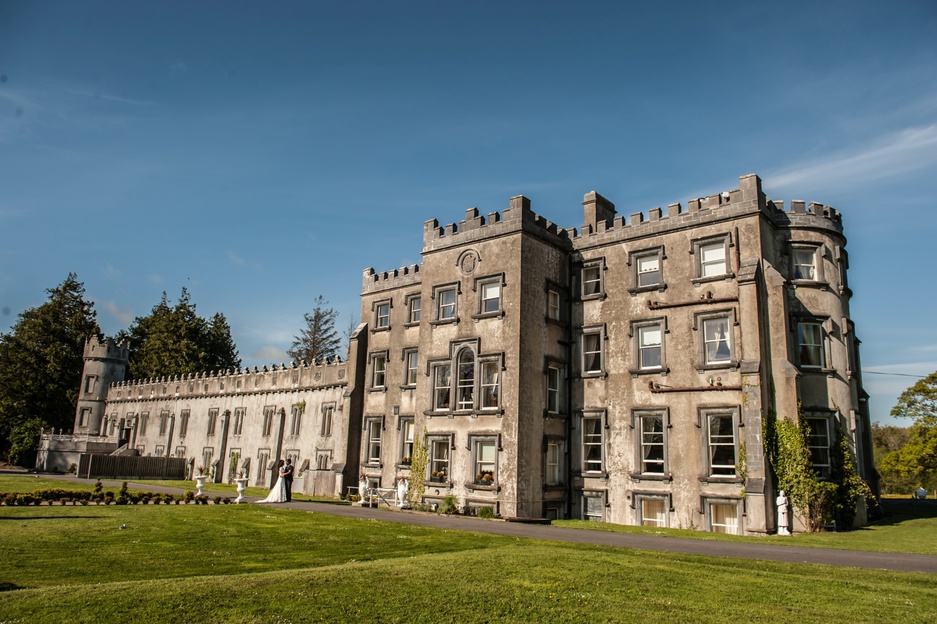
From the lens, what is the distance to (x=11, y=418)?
204 ft

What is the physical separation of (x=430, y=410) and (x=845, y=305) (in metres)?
17.9

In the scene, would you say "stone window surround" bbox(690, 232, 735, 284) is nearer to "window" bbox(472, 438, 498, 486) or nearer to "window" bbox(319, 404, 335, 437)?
"window" bbox(472, 438, 498, 486)

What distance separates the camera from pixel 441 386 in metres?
29.7

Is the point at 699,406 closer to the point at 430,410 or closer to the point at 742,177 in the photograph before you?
the point at 742,177

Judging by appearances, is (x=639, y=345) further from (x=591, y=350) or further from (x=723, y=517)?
(x=723, y=517)

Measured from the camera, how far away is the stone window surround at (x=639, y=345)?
26625 millimetres

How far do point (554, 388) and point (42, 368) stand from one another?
193 ft

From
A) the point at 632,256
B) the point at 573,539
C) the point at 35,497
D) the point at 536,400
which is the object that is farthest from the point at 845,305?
the point at 35,497

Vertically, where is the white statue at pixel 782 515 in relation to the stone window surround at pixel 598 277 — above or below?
below

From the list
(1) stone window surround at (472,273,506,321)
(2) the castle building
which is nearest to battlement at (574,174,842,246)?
(2) the castle building

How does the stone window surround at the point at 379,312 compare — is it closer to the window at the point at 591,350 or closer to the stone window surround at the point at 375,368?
the stone window surround at the point at 375,368

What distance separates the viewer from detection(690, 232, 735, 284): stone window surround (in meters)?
25.7

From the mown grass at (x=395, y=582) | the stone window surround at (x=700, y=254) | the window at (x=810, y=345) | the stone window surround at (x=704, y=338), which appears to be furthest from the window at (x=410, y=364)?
the window at (x=810, y=345)

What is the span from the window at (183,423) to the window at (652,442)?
39612mm
